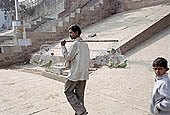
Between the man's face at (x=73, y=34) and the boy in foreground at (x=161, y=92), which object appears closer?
the boy in foreground at (x=161, y=92)

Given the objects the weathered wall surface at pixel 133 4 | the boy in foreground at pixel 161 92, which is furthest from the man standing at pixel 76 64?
the weathered wall surface at pixel 133 4

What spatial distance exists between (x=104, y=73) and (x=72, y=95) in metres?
3.11

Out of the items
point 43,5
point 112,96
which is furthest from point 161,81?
point 43,5

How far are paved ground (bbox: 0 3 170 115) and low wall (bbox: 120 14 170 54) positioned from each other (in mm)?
935

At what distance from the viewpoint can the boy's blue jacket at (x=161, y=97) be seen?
1768mm

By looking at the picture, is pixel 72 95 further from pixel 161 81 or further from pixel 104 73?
pixel 104 73

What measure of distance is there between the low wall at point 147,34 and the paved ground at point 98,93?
93cm

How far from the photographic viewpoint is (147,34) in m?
8.73

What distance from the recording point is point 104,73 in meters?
5.89

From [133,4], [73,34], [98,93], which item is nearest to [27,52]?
[98,93]

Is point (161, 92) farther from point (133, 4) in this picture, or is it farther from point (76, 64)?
point (133, 4)

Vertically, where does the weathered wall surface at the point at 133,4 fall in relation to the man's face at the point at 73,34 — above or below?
above

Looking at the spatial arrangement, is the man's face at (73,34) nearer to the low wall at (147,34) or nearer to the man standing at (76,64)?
the man standing at (76,64)

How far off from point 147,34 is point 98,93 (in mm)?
5482
